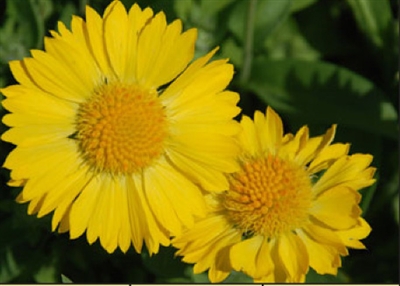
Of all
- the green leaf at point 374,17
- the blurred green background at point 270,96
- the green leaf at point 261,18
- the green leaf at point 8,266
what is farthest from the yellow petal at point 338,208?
the green leaf at point 8,266

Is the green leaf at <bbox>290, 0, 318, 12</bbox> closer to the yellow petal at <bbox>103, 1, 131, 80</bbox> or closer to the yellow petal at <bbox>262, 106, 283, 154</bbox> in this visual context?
the yellow petal at <bbox>262, 106, 283, 154</bbox>

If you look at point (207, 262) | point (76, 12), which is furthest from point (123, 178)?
point (76, 12)

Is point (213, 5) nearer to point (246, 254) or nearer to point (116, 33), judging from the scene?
point (116, 33)

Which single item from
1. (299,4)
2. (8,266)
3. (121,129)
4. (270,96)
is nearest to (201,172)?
(121,129)

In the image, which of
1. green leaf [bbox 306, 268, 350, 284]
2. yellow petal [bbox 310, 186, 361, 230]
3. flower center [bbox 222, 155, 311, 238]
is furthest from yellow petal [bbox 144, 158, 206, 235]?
green leaf [bbox 306, 268, 350, 284]

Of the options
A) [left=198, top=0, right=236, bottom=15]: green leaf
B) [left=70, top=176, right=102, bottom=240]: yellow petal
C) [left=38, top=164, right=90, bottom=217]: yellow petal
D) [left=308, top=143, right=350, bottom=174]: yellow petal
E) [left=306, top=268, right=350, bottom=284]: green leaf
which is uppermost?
[left=198, top=0, right=236, bottom=15]: green leaf

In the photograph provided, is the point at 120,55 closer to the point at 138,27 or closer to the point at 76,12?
the point at 138,27

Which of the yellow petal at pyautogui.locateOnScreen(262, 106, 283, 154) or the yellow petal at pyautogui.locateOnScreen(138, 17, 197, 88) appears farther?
the yellow petal at pyautogui.locateOnScreen(262, 106, 283, 154)
